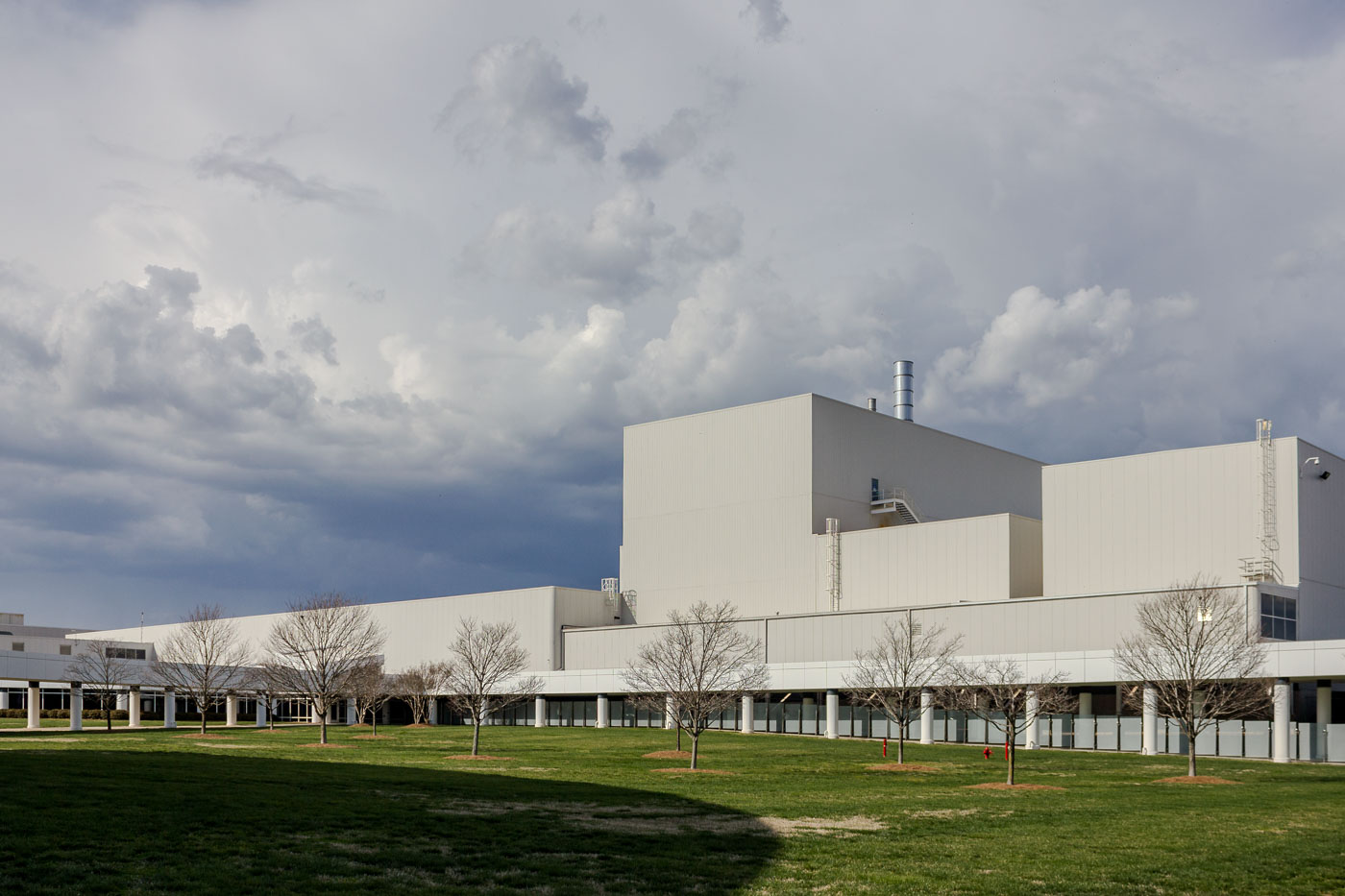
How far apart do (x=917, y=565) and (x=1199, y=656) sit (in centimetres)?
3097

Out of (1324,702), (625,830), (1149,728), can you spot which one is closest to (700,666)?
(1149,728)

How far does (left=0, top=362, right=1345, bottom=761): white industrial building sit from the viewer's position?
215ft

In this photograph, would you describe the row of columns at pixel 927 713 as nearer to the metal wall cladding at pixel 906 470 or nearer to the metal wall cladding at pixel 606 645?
→ the metal wall cladding at pixel 606 645

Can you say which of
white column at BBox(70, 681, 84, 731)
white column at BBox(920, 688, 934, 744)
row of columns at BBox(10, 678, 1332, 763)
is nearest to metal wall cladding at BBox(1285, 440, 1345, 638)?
row of columns at BBox(10, 678, 1332, 763)

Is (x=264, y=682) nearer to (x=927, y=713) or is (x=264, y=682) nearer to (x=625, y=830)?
(x=927, y=713)

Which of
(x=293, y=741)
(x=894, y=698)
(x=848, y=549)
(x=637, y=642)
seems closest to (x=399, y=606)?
(x=637, y=642)

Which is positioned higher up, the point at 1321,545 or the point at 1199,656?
the point at 1321,545

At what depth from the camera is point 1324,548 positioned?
6912 centimetres

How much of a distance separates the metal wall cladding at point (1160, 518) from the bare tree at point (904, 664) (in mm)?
9199

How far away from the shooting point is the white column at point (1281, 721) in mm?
56562

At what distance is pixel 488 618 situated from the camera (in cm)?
10244

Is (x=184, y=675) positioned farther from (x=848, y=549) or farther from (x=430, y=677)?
(x=848, y=549)

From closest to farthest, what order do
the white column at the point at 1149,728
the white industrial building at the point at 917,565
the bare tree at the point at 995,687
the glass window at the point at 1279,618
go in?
1. the white column at the point at 1149,728
2. the bare tree at the point at 995,687
3. the glass window at the point at 1279,618
4. the white industrial building at the point at 917,565

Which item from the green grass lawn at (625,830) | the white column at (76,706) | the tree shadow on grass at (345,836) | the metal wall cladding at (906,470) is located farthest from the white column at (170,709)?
the tree shadow on grass at (345,836)
